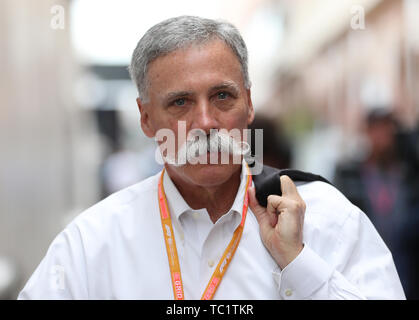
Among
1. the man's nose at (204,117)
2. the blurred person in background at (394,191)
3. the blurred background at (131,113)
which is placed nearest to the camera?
the man's nose at (204,117)

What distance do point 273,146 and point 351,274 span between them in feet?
5.08

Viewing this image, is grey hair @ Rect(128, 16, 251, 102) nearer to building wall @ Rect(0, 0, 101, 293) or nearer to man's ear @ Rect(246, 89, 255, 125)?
man's ear @ Rect(246, 89, 255, 125)

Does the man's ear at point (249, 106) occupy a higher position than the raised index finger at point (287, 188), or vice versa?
the man's ear at point (249, 106)

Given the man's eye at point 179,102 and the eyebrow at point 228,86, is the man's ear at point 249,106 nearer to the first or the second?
the eyebrow at point 228,86

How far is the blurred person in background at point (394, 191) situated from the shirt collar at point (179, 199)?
7.43ft

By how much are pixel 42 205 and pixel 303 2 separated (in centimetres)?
1029

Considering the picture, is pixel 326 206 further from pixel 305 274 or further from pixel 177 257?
pixel 177 257

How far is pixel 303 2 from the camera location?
13.5m

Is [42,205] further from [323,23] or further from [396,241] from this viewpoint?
[323,23]

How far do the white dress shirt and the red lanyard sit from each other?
0.02 meters

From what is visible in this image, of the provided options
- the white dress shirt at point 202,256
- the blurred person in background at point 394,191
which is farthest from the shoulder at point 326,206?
the blurred person in background at point 394,191

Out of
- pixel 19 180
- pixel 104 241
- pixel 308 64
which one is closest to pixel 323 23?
pixel 308 64

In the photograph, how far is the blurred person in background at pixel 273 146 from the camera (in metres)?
3.23

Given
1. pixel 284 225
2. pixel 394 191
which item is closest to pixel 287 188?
pixel 284 225
